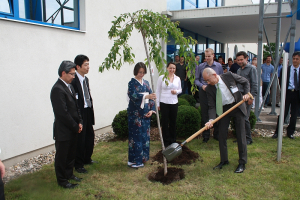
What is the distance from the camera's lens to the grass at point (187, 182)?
11.3ft

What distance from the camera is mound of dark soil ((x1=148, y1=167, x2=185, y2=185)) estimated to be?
3.89 metres

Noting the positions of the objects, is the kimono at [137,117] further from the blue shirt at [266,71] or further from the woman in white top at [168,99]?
the blue shirt at [266,71]

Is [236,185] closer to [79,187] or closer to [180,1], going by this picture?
[79,187]

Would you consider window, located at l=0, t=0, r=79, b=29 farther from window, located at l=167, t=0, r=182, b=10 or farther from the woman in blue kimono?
window, located at l=167, t=0, r=182, b=10

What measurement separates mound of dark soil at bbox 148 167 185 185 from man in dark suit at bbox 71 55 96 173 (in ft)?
3.95

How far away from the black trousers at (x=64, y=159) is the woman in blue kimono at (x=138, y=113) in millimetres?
1093

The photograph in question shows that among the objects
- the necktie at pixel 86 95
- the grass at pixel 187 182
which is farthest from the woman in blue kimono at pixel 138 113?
the necktie at pixel 86 95

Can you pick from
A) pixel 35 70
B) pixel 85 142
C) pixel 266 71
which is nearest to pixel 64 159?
pixel 85 142

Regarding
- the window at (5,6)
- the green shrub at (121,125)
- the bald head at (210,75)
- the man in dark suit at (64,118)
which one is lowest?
the green shrub at (121,125)

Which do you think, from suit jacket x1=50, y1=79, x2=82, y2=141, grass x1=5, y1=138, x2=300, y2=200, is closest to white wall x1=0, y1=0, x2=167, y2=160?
grass x1=5, y1=138, x2=300, y2=200

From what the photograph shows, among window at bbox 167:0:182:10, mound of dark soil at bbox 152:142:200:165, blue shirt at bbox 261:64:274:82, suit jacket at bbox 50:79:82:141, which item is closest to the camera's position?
suit jacket at bbox 50:79:82:141

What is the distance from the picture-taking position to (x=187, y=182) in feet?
12.6

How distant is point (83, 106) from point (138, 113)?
946mm

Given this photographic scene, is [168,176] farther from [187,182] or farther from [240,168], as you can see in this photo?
[240,168]
